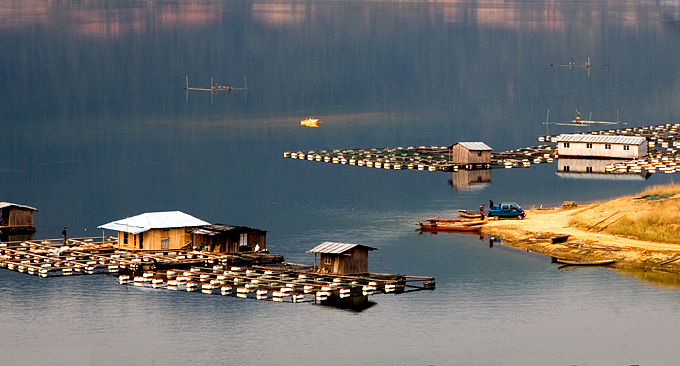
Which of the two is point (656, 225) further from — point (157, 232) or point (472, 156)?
point (472, 156)

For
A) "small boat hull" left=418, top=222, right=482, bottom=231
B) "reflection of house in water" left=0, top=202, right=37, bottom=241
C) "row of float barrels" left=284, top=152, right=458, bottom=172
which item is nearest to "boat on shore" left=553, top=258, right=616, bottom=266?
"small boat hull" left=418, top=222, right=482, bottom=231

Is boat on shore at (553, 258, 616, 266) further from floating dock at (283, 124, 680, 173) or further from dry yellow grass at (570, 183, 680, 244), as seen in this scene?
floating dock at (283, 124, 680, 173)

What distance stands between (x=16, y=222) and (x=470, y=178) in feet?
150

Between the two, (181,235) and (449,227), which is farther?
(449,227)

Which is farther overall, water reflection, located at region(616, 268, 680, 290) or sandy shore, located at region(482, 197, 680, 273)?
sandy shore, located at region(482, 197, 680, 273)

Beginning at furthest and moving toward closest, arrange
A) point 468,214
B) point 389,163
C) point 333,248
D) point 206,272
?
point 389,163, point 468,214, point 206,272, point 333,248

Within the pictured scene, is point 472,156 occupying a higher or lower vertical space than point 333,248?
higher

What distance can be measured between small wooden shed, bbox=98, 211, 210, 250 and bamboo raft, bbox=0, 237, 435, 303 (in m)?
1.11

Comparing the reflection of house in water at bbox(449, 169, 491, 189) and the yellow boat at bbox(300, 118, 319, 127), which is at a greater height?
the yellow boat at bbox(300, 118, 319, 127)

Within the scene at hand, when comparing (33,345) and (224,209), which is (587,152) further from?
(33,345)

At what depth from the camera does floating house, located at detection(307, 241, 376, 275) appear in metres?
83.9

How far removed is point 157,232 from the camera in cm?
9188

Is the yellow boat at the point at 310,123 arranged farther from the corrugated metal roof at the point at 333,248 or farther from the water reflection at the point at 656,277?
the corrugated metal roof at the point at 333,248

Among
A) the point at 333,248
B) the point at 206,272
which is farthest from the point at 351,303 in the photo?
the point at 206,272
